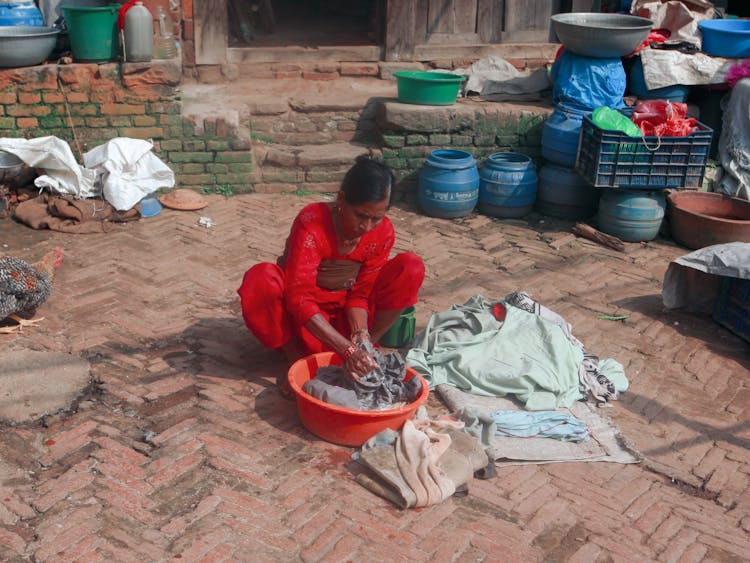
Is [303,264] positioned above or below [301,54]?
below

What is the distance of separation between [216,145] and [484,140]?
7.71 feet

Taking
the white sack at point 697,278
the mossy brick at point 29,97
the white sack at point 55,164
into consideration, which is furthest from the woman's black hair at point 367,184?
the mossy brick at point 29,97

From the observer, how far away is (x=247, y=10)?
987 cm

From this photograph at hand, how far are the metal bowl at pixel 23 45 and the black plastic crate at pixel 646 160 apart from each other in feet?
14.4

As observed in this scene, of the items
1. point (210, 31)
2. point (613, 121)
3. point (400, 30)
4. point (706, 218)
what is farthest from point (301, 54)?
point (706, 218)

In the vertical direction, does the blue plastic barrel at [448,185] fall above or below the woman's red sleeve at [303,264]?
below

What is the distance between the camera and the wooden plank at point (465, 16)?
8547mm

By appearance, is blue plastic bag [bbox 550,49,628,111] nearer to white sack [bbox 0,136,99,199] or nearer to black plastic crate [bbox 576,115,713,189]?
black plastic crate [bbox 576,115,713,189]

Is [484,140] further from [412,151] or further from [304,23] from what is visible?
[304,23]

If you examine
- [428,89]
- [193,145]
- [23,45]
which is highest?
[23,45]

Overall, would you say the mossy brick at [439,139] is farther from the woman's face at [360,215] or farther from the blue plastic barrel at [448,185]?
the woman's face at [360,215]

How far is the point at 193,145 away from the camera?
23.3 ft

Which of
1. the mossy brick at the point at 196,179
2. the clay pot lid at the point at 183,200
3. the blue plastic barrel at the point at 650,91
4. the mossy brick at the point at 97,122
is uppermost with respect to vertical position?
the blue plastic barrel at the point at 650,91

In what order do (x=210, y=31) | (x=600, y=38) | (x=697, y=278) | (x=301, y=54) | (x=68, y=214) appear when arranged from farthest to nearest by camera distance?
(x=301, y=54)
(x=210, y=31)
(x=600, y=38)
(x=68, y=214)
(x=697, y=278)
